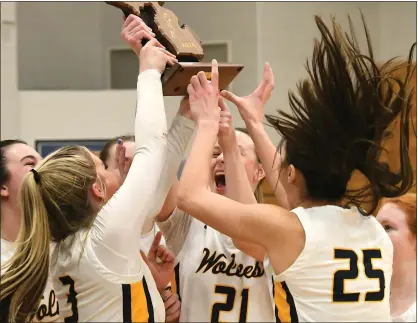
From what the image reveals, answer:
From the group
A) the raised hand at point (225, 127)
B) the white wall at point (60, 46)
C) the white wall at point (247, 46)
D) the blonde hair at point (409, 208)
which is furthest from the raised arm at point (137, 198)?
the white wall at point (60, 46)

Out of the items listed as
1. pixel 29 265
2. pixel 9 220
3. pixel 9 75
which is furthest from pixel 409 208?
pixel 9 75

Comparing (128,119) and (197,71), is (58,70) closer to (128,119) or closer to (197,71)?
(128,119)

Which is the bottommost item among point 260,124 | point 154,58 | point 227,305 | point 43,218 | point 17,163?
point 227,305

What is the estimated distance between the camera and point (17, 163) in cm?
212

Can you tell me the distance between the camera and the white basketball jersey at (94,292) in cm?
149

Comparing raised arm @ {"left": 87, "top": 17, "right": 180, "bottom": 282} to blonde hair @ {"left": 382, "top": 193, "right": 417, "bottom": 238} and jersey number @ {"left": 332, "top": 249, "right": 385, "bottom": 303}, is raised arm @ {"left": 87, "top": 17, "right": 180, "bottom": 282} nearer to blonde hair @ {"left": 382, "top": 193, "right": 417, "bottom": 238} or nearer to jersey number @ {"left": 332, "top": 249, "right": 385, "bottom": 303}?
jersey number @ {"left": 332, "top": 249, "right": 385, "bottom": 303}

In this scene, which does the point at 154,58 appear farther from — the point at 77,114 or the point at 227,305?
the point at 77,114

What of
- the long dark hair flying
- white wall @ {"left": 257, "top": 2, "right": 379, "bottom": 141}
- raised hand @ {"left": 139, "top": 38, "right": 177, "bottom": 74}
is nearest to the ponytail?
raised hand @ {"left": 139, "top": 38, "right": 177, "bottom": 74}

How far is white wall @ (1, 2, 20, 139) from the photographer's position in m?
4.88

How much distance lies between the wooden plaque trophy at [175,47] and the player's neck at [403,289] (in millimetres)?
857

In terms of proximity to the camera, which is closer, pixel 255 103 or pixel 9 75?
pixel 255 103

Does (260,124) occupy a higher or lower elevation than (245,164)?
higher

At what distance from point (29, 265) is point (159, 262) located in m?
0.50

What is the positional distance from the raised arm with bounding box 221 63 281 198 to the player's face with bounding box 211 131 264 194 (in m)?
0.29
